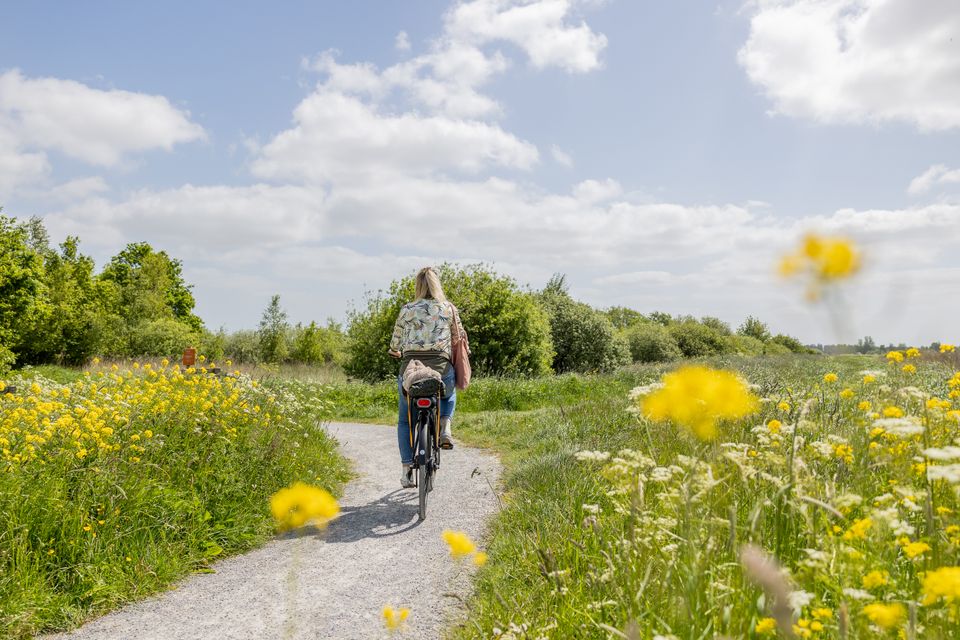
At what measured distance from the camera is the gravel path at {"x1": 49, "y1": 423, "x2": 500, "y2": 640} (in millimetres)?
3605

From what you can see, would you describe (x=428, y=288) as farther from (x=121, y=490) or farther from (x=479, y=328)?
(x=479, y=328)

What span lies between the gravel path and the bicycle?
366 millimetres

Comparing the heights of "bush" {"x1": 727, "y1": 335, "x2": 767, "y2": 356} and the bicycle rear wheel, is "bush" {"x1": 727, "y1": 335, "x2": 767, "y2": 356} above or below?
above

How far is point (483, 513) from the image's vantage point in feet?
18.9

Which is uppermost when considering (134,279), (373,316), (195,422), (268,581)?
(134,279)

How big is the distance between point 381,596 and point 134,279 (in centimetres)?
4315

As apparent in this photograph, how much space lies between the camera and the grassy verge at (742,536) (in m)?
1.94

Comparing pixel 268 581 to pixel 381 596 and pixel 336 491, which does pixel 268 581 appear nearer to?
pixel 381 596

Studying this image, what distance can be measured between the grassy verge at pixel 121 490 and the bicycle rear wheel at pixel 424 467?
1.31 m

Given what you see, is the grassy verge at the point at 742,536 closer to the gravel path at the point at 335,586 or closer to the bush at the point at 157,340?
the gravel path at the point at 335,586

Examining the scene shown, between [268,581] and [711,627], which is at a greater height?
[711,627]

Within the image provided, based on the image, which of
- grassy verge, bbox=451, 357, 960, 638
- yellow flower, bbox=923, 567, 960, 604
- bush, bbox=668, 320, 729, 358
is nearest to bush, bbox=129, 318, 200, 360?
bush, bbox=668, 320, 729, 358

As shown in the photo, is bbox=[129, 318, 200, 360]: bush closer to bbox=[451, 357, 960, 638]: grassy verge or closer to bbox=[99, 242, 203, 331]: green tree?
bbox=[99, 242, 203, 331]: green tree

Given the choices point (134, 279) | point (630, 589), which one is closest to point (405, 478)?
point (630, 589)
